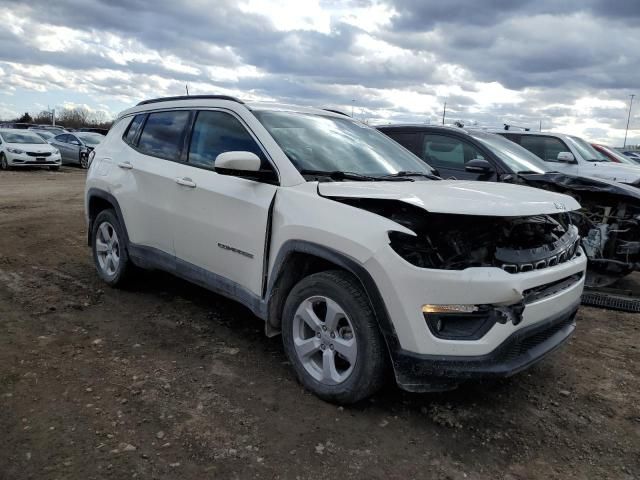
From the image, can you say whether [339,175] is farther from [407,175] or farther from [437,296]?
[437,296]

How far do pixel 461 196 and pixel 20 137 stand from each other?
74.4 ft

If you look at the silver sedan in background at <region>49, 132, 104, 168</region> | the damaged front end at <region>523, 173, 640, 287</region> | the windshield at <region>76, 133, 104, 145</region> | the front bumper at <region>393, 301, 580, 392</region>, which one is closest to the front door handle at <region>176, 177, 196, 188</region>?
the front bumper at <region>393, 301, 580, 392</region>

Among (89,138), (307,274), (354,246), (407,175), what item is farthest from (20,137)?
(354,246)

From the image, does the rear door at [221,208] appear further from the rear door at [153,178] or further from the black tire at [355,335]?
the black tire at [355,335]

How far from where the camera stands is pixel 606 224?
19.4 ft

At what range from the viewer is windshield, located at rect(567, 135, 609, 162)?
9.94 m

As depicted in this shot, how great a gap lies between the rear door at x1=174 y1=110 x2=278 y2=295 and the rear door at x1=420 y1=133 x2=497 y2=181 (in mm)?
3691

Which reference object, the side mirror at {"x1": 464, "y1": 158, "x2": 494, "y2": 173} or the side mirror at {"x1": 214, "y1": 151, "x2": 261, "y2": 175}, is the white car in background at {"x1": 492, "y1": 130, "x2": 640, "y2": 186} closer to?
the side mirror at {"x1": 464, "y1": 158, "x2": 494, "y2": 173}

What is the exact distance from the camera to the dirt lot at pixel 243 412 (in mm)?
2785

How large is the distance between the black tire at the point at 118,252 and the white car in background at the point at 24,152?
17.7 meters

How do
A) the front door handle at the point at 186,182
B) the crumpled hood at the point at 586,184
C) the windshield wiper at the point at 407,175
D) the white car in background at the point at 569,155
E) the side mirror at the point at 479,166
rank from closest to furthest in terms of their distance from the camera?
1. the windshield wiper at the point at 407,175
2. the front door handle at the point at 186,182
3. the crumpled hood at the point at 586,184
4. the side mirror at the point at 479,166
5. the white car in background at the point at 569,155

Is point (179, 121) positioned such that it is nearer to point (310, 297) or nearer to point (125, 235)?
point (125, 235)

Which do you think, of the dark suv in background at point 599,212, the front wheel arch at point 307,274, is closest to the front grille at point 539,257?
the front wheel arch at point 307,274

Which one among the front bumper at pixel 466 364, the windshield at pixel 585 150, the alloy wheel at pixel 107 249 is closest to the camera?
the front bumper at pixel 466 364
